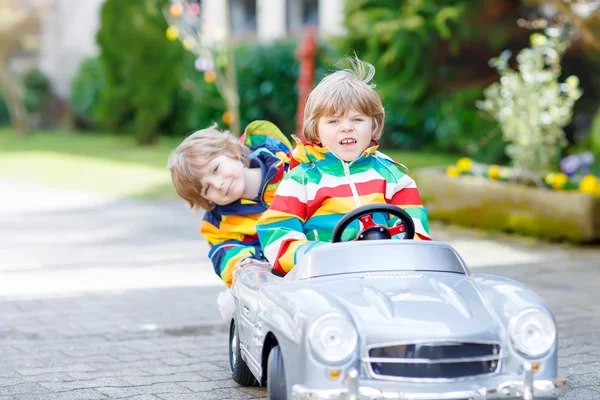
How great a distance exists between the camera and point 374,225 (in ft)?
13.4

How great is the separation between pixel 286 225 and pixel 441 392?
4.17 feet

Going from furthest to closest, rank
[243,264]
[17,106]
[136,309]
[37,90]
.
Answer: [37,90] → [17,106] → [136,309] → [243,264]

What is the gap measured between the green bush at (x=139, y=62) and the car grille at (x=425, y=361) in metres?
18.5

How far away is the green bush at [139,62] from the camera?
2103 cm

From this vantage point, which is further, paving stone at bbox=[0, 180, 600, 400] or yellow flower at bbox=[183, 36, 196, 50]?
yellow flower at bbox=[183, 36, 196, 50]

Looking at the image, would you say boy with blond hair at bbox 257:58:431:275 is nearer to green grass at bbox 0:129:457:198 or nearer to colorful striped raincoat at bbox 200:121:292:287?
colorful striped raincoat at bbox 200:121:292:287

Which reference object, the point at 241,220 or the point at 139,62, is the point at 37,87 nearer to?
the point at 139,62

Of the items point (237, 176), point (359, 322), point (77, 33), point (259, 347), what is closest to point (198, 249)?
point (237, 176)

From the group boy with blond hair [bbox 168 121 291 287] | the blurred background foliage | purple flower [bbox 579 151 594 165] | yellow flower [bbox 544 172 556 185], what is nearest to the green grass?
the blurred background foliage

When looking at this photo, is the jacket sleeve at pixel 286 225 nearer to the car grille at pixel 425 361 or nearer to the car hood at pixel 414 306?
the car hood at pixel 414 306

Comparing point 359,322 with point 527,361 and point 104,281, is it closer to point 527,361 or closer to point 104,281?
point 527,361

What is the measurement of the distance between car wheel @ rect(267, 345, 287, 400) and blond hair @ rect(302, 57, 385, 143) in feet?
3.74

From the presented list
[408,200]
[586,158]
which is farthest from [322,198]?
[586,158]

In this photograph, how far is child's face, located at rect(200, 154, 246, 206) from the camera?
477cm
